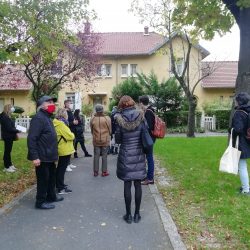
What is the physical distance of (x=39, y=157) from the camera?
7020 mm

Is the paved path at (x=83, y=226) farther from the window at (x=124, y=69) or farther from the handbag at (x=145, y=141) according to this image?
the window at (x=124, y=69)

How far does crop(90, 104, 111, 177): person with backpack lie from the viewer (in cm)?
1045

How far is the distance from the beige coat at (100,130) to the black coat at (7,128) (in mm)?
2211

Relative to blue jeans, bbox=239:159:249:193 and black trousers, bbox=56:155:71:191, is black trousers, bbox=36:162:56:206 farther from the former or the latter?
blue jeans, bbox=239:159:249:193

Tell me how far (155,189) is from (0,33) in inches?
265

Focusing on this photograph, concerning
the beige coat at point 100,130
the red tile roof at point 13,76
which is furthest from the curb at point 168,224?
the red tile roof at point 13,76

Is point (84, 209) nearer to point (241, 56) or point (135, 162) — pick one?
point (135, 162)

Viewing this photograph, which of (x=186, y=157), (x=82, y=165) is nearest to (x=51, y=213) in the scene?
(x=82, y=165)

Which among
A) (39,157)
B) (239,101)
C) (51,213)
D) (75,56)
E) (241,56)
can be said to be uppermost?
(75,56)

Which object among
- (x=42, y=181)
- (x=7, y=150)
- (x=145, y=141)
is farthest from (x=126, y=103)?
(x=7, y=150)

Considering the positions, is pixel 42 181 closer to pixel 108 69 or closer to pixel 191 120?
pixel 191 120

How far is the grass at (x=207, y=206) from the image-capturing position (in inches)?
222

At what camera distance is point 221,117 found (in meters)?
30.5

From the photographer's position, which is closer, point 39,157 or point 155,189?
point 39,157
